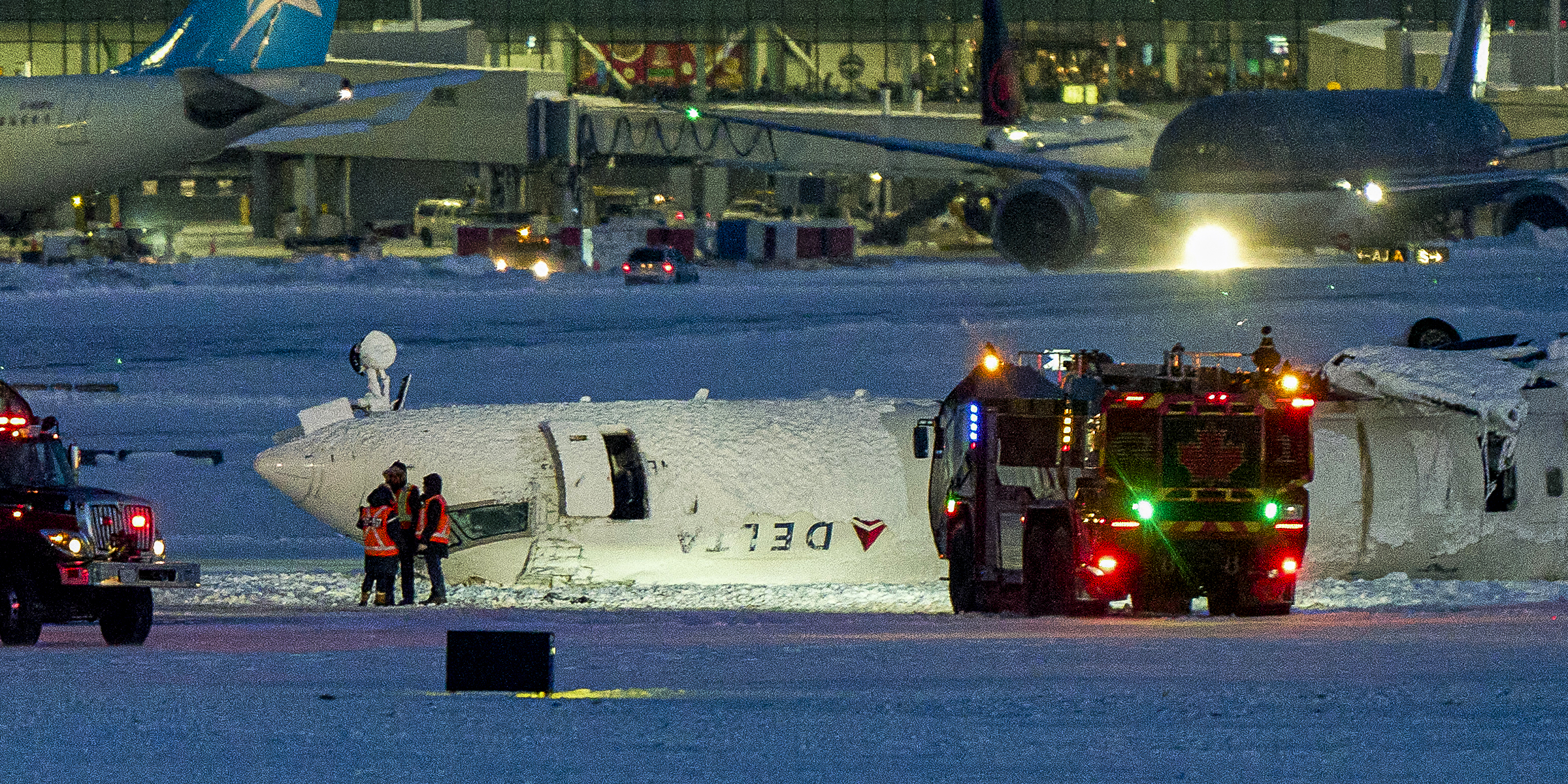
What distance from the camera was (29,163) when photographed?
5844 cm

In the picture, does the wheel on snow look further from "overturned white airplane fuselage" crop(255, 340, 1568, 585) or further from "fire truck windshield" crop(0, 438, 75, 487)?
"fire truck windshield" crop(0, 438, 75, 487)

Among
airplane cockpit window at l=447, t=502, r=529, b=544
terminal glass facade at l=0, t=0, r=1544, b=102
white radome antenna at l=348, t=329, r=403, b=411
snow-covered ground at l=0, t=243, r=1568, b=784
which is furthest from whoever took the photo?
terminal glass facade at l=0, t=0, r=1544, b=102

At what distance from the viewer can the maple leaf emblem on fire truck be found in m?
19.0

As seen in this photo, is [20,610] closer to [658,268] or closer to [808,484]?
[808,484]

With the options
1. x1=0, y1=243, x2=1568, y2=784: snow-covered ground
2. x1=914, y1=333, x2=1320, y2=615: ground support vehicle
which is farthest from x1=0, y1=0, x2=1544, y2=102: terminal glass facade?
x1=914, y1=333, x2=1320, y2=615: ground support vehicle

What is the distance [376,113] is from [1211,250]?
967 inches

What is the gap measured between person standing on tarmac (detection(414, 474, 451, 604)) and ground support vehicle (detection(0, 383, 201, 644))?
13.0 ft

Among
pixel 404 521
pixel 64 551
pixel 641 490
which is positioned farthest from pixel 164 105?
pixel 64 551

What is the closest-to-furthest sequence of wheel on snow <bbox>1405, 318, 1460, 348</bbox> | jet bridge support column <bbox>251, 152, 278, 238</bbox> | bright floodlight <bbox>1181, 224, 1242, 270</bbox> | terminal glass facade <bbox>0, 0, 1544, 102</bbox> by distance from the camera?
wheel on snow <bbox>1405, 318, 1460, 348</bbox> < bright floodlight <bbox>1181, 224, 1242, 270</bbox> < jet bridge support column <bbox>251, 152, 278, 238</bbox> < terminal glass facade <bbox>0, 0, 1544, 102</bbox>

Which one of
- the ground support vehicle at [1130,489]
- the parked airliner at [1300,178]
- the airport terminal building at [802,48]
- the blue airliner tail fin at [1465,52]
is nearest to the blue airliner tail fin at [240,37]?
the parked airliner at [1300,178]

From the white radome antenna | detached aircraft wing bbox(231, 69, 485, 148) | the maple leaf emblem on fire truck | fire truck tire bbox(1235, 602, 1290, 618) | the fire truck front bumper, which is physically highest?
detached aircraft wing bbox(231, 69, 485, 148)

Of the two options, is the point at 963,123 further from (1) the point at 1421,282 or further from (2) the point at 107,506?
(2) the point at 107,506

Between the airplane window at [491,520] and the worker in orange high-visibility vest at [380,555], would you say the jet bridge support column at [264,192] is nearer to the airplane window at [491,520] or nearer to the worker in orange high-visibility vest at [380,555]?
the airplane window at [491,520]

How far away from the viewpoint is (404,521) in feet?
72.7
